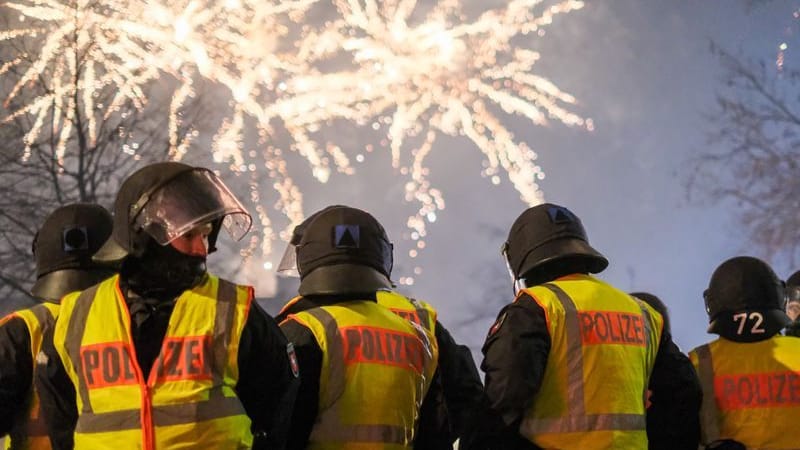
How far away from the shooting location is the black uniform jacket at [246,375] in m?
3.28

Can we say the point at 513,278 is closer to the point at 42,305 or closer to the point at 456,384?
the point at 456,384

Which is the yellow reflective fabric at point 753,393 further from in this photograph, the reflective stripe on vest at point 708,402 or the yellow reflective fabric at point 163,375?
the yellow reflective fabric at point 163,375

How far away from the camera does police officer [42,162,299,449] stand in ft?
10.4

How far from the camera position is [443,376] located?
489cm

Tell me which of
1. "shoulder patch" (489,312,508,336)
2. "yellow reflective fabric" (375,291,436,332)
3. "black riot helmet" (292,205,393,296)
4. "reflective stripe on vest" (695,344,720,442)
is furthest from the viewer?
"reflective stripe on vest" (695,344,720,442)

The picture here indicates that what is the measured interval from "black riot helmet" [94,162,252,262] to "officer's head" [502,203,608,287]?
178cm

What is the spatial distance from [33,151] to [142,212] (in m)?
16.3

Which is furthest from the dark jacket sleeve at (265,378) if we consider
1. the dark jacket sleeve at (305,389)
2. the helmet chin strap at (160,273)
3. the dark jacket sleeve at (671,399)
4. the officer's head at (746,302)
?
the officer's head at (746,302)

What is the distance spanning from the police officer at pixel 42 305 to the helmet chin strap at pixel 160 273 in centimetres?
65

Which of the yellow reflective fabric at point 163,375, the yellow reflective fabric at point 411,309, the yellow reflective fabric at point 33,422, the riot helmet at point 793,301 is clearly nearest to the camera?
the yellow reflective fabric at point 163,375

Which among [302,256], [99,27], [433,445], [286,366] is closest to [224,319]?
[286,366]

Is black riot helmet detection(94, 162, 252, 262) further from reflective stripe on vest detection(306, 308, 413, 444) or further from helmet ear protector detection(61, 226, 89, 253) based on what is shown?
helmet ear protector detection(61, 226, 89, 253)

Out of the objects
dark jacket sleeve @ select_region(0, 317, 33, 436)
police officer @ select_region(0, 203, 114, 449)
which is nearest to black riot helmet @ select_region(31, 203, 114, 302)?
police officer @ select_region(0, 203, 114, 449)

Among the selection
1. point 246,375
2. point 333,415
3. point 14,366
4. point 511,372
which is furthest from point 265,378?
point 511,372
